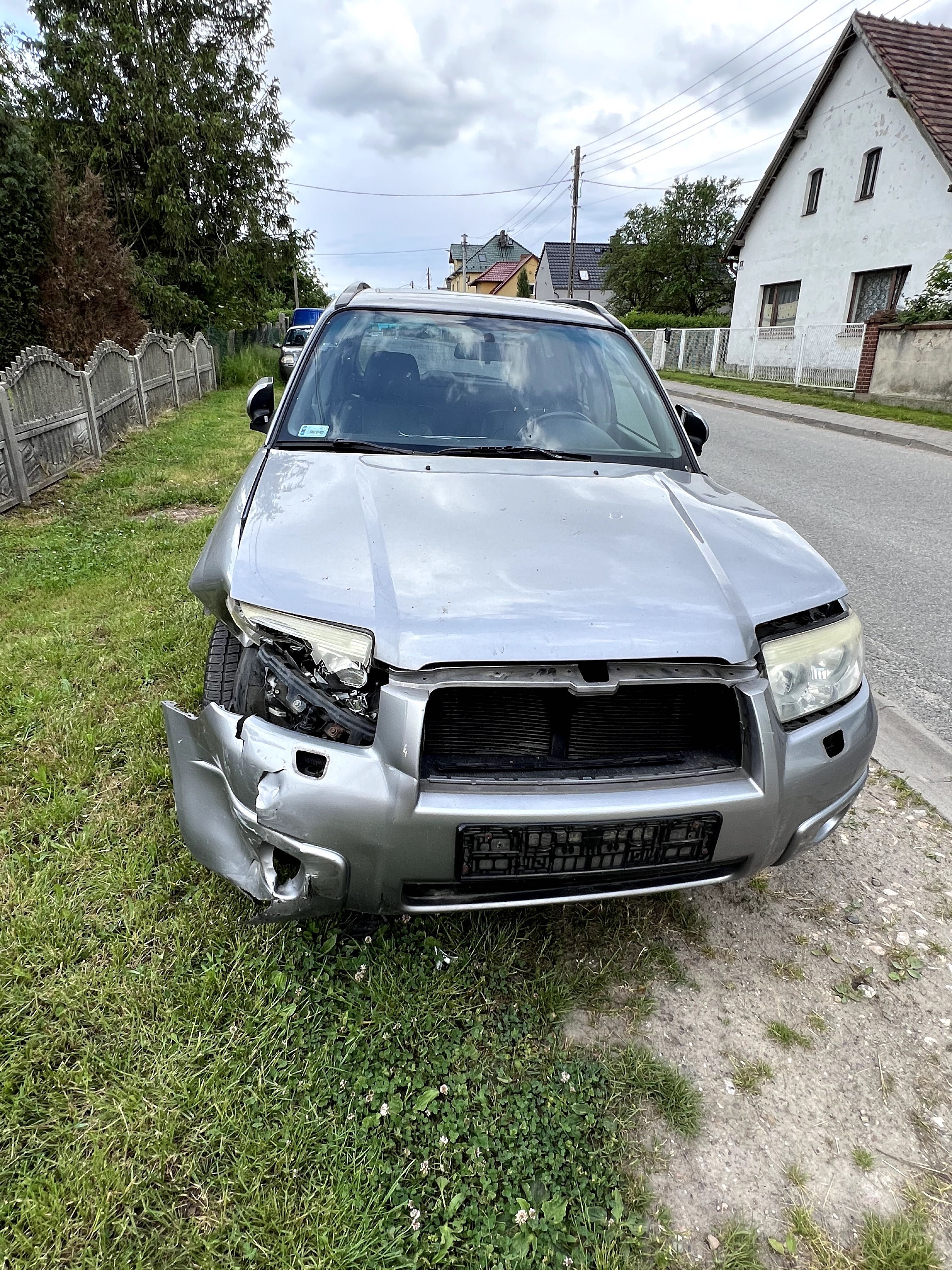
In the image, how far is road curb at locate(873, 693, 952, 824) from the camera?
9.66 feet

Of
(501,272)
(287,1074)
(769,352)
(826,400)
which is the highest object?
(501,272)

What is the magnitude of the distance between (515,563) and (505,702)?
1.22ft

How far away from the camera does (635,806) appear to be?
1.70 metres

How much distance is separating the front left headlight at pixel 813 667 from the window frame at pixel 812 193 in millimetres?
24384

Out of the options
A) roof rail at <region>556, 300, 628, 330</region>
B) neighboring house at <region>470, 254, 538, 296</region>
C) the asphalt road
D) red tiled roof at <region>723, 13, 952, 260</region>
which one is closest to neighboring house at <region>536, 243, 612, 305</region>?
neighboring house at <region>470, 254, 538, 296</region>

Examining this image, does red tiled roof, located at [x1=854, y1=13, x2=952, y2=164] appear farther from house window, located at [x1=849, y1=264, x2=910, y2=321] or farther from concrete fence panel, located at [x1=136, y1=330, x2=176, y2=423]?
concrete fence panel, located at [x1=136, y1=330, x2=176, y2=423]

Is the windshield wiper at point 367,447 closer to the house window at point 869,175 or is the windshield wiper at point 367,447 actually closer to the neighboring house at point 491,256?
the house window at point 869,175

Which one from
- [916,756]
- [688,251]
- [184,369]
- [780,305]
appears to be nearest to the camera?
[916,756]

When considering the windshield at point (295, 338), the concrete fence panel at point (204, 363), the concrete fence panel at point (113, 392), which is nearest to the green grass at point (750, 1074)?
the concrete fence panel at point (113, 392)

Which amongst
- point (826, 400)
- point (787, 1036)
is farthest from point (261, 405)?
point (826, 400)

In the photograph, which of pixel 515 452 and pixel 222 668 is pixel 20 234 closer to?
pixel 515 452

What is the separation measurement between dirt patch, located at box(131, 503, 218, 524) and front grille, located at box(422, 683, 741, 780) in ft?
17.5

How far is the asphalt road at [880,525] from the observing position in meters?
3.89

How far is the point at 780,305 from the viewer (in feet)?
76.8
